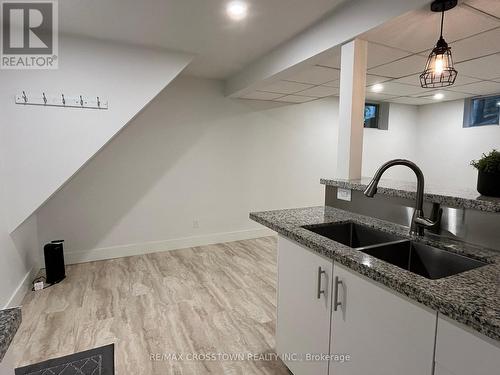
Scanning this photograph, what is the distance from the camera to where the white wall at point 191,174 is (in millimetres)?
3711

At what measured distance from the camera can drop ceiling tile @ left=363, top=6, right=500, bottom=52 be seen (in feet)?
6.30

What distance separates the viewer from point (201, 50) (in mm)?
3059

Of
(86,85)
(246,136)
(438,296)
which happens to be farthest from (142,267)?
(438,296)

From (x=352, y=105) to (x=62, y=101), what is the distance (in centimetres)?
259

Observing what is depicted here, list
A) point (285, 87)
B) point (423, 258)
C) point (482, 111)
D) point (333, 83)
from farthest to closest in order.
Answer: point (482, 111) → point (285, 87) → point (333, 83) → point (423, 258)

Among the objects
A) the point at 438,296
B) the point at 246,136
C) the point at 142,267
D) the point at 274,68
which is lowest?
the point at 142,267

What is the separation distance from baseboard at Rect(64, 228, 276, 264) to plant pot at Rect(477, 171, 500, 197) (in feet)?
11.7

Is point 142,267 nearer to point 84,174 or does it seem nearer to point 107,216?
point 107,216

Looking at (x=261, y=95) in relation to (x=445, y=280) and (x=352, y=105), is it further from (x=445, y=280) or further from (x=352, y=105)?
(x=445, y=280)

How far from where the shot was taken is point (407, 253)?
1474 mm

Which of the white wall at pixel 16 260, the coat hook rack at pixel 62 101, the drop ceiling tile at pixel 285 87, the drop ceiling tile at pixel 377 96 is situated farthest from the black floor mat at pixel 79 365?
the drop ceiling tile at pixel 377 96

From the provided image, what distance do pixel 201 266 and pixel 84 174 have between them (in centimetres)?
189

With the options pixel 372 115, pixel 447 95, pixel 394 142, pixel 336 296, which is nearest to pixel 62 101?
pixel 336 296

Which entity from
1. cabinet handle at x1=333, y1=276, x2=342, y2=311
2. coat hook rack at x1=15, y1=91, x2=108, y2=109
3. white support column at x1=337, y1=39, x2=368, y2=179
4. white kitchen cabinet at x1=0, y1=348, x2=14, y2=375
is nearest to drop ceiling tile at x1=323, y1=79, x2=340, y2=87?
white support column at x1=337, y1=39, x2=368, y2=179
